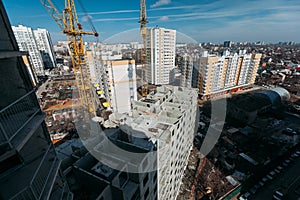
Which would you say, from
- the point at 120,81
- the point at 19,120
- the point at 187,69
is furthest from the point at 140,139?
the point at 187,69

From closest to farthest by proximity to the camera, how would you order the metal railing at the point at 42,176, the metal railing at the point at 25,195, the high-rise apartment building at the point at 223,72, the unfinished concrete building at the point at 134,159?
the metal railing at the point at 25,195
the metal railing at the point at 42,176
the unfinished concrete building at the point at 134,159
the high-rise apartment building at the point at 223,72

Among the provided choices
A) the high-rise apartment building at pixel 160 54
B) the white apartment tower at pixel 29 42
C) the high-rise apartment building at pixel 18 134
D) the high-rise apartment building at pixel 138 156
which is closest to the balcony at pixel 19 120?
the high-rise apartment building at pixel 18 134

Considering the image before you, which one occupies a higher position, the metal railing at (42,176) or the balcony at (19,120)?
the balcony at (19,120)

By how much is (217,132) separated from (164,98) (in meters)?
10.3

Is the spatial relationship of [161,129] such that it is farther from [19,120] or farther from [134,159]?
[19,120]

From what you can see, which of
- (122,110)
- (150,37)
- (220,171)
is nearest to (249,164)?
(220,171)

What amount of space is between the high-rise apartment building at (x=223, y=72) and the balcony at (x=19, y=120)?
23.7 meters

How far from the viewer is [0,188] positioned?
6.43ft

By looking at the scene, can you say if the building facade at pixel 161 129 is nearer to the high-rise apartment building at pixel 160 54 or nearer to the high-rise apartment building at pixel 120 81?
the high-rise apartment building at pixel 120 81

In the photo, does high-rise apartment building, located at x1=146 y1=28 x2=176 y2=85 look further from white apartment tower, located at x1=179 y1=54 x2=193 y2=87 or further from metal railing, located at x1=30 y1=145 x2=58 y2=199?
metal railing, located at x1=30 y1=145 x2=58 y2=199

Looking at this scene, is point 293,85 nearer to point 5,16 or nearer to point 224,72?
point 224,72

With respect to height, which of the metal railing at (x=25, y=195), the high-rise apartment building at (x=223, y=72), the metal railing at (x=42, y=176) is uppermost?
the metal railing at (x=25, y=195)

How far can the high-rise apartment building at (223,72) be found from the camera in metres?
23.4

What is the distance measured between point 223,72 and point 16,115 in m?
28.5
